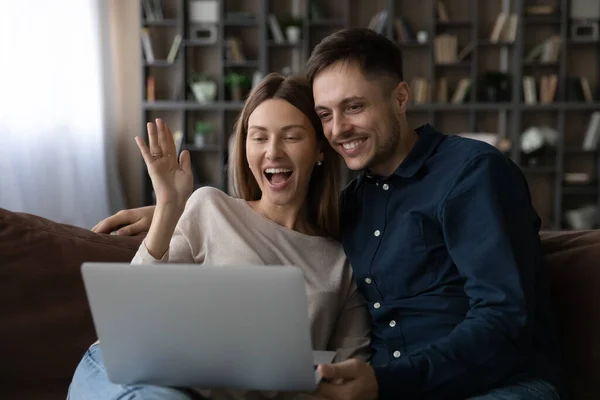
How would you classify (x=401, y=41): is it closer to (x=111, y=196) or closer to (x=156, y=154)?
(x=111, y=196)

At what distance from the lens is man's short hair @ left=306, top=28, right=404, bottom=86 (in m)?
1.67

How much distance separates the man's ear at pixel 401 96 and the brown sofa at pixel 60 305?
19.1 inches

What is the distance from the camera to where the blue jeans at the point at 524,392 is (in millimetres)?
1362

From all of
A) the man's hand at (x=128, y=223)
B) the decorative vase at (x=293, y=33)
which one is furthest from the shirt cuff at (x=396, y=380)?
the decorative vase at (x=293, y=33)

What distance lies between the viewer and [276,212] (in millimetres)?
1822

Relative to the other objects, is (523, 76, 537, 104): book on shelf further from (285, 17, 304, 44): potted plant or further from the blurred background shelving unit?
(285, 17, 304, 44): potted plant

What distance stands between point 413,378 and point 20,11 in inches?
160

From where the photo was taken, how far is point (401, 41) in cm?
615

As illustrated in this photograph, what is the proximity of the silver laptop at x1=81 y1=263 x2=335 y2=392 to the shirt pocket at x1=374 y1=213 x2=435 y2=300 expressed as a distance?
0.41 m

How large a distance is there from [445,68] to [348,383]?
5.42 metres

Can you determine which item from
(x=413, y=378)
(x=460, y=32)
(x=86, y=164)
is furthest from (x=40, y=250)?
(x=460, y=32)


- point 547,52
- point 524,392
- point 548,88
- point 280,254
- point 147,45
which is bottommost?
point 524,392

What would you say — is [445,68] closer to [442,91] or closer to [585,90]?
[442,91]

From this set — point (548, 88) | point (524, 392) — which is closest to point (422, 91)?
point (548, 88)
